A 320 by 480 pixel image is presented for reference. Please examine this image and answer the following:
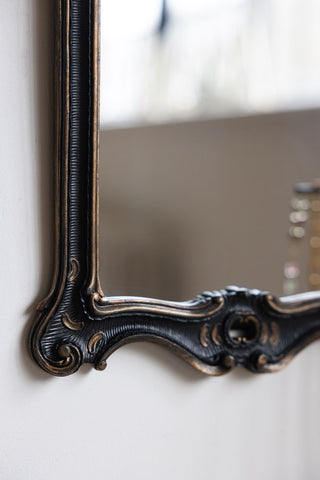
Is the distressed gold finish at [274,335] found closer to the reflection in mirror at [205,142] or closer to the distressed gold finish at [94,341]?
the reflection in mirror at [205,142]

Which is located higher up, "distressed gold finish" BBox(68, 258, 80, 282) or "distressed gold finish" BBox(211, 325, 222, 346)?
"distressed gold finish" BBox(68, 258, 80, 282)

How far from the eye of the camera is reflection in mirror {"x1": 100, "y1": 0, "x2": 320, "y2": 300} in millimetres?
684

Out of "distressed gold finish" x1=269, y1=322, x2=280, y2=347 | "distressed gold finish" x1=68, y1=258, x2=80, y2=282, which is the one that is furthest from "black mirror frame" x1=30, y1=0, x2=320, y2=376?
"distressed gold finish" x1=269, y1=322, x2=280, y2=347

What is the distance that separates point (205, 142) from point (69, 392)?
38 cm

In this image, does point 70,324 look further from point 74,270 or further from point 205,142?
point 205,142

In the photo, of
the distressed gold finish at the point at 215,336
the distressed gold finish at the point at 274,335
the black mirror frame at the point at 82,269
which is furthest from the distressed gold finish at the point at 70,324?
the distressed gold finish at the point at 274,335

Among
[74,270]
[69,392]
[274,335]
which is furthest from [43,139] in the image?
[274,335]

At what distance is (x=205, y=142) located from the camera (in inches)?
30.3

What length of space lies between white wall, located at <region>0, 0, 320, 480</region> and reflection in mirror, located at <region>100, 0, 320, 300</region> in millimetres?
81

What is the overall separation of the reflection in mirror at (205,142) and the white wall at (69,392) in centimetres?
8

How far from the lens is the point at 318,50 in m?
0.88

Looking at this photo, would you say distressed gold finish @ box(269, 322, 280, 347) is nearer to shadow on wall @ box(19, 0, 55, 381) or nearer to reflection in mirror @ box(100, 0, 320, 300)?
reflection in mirror @ box(100, 0, 320, 300)

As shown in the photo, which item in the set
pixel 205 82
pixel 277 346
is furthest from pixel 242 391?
pixel 205 82

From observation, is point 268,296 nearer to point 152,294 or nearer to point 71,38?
point 152,294
